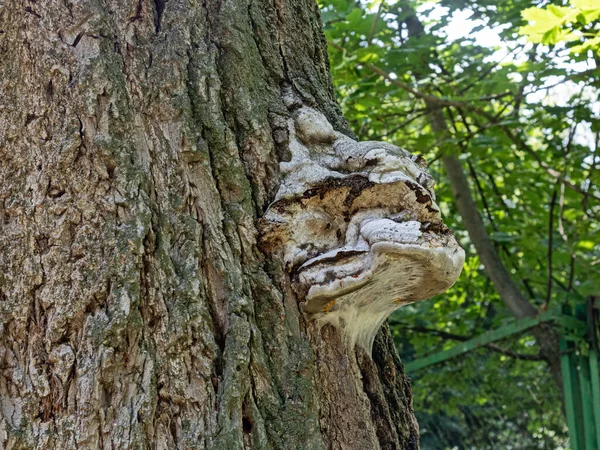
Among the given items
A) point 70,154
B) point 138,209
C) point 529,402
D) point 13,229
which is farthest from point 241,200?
point 529,402

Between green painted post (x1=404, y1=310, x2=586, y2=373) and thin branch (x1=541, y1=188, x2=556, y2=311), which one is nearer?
green painted post (x1=404, y1=310, x2=586, y2=373)

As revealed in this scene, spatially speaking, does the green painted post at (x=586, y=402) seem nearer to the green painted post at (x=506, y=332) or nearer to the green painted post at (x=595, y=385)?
the green painted post at (x=595, y=385)

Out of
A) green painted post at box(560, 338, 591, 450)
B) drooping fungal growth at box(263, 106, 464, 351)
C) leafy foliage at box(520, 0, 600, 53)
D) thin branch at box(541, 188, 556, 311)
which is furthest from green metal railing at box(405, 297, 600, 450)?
drooping fungal growth at box(263, 106, 464, 351)

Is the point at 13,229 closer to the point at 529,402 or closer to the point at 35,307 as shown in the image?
the point at 35,307

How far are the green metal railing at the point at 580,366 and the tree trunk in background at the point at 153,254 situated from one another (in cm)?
366

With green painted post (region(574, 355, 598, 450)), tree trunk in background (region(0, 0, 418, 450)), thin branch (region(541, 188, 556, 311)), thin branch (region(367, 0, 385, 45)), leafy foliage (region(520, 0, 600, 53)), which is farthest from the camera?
thin branch (region(541, 188, 556, 311))

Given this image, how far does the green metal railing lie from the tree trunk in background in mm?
3662

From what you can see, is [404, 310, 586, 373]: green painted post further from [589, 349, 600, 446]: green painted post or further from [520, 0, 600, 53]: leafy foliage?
[520, 0, 600, 53]: leafy foliage

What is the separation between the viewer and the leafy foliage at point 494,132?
441 cm

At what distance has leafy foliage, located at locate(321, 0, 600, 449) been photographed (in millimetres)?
4406

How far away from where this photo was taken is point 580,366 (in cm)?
525

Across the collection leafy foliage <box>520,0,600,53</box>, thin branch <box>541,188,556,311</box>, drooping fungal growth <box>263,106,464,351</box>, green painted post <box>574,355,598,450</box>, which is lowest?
green painted post <box>574,355,598,450</box>

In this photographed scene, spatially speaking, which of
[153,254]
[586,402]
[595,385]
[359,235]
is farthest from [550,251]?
[153,254]

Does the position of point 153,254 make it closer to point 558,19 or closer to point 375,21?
point 558,19
